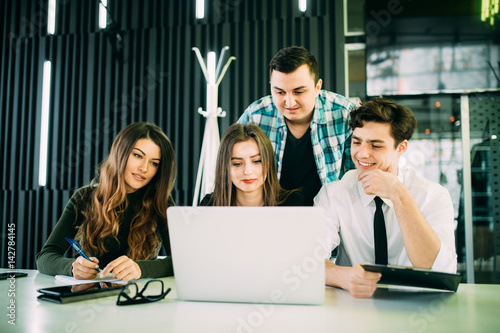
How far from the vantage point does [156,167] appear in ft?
6.56

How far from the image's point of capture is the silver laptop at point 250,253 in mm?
989

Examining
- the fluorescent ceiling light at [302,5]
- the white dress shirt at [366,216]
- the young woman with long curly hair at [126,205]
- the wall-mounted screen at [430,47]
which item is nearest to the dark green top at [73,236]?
the young woman with long curly hair at [126,205]

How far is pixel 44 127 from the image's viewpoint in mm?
4012

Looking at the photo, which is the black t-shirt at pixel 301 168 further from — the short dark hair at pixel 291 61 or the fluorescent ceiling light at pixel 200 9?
the fluorescent ceiling light at pixel 200 9

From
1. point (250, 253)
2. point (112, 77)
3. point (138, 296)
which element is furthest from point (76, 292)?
point (112, 77)

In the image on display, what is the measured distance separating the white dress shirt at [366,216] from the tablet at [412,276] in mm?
450

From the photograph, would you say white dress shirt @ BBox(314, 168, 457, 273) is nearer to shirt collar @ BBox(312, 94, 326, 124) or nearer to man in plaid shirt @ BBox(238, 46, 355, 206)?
man in plaid shirt @ BBox(238, 46, 355, 206)

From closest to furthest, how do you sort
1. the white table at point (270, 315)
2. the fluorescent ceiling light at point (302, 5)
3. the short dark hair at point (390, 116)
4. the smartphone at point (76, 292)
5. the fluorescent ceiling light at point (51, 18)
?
the white table at point (270, 315)
the smartphone at point (76, 292)
the short dark hair at point (390, 116)
the fluorescent ceiling light at point (302, 5)
the fluorescent ceiling light at point (51, 18)

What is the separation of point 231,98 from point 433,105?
1720mm

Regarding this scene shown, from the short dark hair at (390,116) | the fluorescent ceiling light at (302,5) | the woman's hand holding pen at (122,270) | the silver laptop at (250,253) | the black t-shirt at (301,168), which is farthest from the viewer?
the fluorescent ceiling light at (302,5)

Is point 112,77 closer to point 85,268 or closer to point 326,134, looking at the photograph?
point 326,134

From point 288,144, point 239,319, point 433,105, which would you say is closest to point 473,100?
point 433,105

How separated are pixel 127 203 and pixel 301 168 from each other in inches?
36.4

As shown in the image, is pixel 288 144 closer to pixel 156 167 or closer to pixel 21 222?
pixel 156 167
